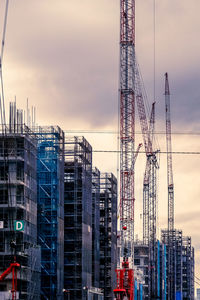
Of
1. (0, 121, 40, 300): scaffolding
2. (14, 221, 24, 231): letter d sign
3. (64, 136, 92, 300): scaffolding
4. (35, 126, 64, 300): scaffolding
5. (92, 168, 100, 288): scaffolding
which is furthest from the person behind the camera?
(92, 168, 100, 288): scaffolding

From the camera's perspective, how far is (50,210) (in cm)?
14500

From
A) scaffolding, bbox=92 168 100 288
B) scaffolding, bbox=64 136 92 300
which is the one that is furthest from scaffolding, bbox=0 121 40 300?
scaffolding, bbox=92 168 100 288

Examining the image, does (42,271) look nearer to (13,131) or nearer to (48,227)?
(48,227)

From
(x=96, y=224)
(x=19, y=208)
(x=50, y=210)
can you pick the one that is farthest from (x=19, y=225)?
(x=96, y=224)

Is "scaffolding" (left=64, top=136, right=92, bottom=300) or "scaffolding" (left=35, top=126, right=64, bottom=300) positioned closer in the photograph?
"scaffolding" (left=35, top=126, right=64, bottom=300)

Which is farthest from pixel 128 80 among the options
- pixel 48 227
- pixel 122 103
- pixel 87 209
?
pixel 48 227

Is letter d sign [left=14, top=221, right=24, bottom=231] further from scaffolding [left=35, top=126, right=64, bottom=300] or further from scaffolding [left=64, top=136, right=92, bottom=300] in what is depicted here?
scaffolding [left=64, top=136, right=92, bottom=300]

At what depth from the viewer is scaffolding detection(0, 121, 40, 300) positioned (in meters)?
126

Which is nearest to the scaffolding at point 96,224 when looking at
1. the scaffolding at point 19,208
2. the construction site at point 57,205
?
the construction site at point 57,205

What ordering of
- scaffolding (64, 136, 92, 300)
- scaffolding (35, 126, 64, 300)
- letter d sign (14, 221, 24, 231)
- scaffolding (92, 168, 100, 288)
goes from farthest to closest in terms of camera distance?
scaffolding (92, 168, 100, 288), scaffolding (64, 136, 92, 300), scaffolding (35, 126, 64, 300), letter d sign (14, 221, 24, 231)

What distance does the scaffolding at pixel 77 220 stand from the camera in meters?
155

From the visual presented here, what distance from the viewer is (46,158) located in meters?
146

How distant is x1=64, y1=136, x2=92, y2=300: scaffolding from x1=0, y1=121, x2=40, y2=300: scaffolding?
22136mm

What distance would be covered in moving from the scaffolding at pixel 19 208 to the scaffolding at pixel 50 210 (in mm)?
10400
